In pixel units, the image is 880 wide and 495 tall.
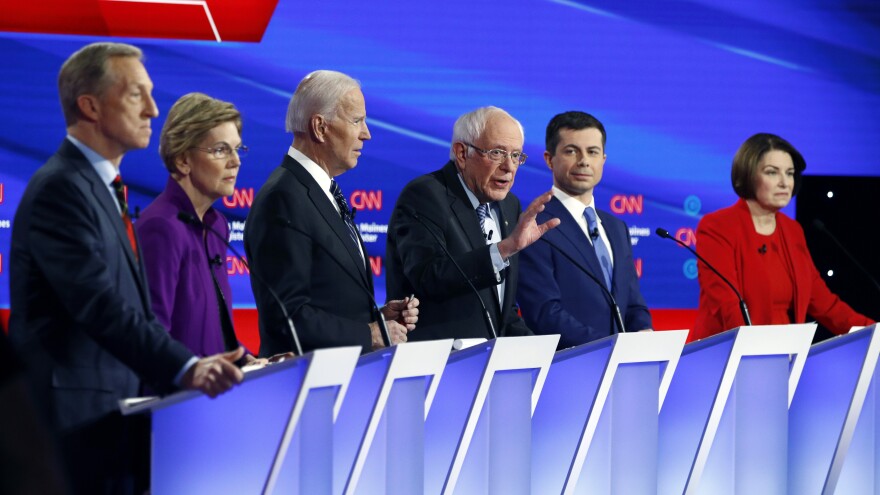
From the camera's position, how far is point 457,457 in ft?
9.55

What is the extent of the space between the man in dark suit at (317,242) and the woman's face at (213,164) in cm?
12

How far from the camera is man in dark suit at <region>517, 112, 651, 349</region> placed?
13.4ft

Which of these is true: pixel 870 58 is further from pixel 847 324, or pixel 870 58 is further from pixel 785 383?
pixel 785 383

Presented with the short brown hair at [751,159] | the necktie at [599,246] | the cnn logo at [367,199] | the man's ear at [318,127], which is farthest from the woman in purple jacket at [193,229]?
the cnn logo at [367,199]

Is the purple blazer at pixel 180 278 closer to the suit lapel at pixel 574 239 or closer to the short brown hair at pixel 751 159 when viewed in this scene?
the suit lapel at pixel 574 239

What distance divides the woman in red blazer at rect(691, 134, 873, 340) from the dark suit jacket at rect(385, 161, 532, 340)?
929 millimetres

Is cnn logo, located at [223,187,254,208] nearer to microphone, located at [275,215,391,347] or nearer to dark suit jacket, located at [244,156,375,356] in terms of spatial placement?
dark suit jacket, located at [244,156,375,356]

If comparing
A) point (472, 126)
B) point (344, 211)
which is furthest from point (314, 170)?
point (472, 126)

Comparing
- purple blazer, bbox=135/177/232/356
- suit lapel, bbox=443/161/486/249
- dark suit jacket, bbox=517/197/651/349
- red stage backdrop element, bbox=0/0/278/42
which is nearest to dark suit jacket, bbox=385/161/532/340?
suit lapel, bbox=443/161/486/249

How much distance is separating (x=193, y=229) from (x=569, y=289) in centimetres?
151

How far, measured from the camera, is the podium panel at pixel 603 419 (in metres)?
3.10

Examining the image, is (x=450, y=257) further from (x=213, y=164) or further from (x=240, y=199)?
(x=240, y=199)

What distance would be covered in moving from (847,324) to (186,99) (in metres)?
2.75

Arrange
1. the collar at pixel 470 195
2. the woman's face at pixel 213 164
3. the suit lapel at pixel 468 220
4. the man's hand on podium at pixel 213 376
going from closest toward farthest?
the man's hand on podium at pixel 213 376 < the woman's face at pixel 213 164 < the suit lapel at pixel 468 220 < the collar at pixel 470 195
